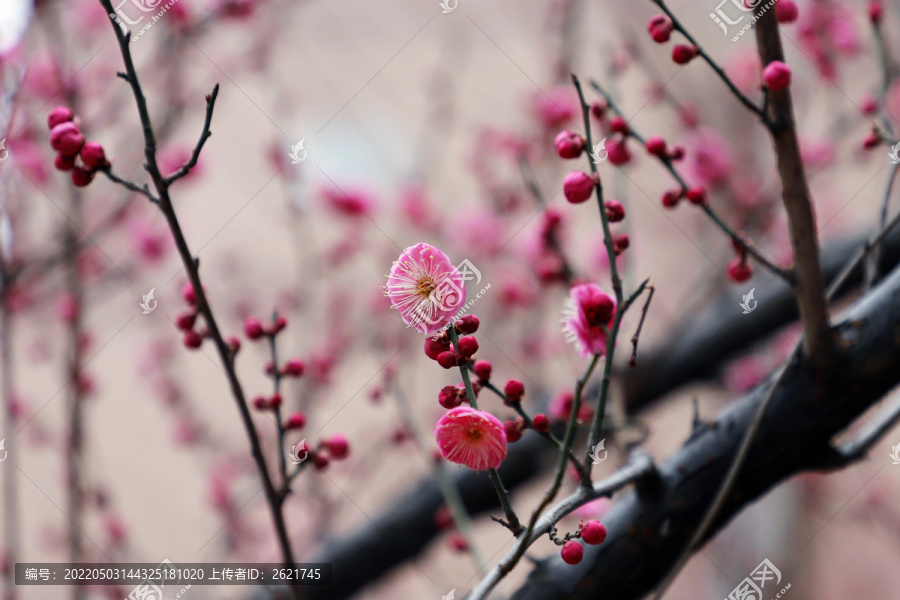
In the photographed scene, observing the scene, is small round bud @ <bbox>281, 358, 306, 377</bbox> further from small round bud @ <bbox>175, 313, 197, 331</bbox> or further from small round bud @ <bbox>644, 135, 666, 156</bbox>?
small round bud @ <bbox>644, 135, 666, 156</bbox>

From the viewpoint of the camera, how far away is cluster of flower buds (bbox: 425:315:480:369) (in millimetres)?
402

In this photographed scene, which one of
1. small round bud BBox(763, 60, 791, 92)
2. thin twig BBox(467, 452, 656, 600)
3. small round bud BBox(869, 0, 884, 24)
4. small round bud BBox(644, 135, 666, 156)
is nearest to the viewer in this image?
thin twig BBox(467, 452, 656, 600)

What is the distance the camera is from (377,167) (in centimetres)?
258

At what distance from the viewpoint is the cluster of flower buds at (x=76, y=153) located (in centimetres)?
45

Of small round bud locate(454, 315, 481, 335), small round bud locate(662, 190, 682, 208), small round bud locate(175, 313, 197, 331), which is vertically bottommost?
small round bud locate(454, 315, 481, 335)

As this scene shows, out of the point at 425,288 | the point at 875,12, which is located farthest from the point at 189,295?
the point at 875,12

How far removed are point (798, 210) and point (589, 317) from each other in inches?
8.6

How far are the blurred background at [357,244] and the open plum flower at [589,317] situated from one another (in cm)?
19

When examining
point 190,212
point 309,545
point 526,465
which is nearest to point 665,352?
point 526,465

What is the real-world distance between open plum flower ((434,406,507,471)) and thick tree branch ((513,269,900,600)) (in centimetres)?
19

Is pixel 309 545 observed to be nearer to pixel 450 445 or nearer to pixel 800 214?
pixel 450 445

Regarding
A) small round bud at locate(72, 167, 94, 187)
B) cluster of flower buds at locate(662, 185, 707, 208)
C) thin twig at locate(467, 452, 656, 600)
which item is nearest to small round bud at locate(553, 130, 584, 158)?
cluster of flower buds at locate(662, 185, 707, 208)

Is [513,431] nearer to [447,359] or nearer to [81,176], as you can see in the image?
[447,359]

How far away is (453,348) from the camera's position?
424 millimetres
